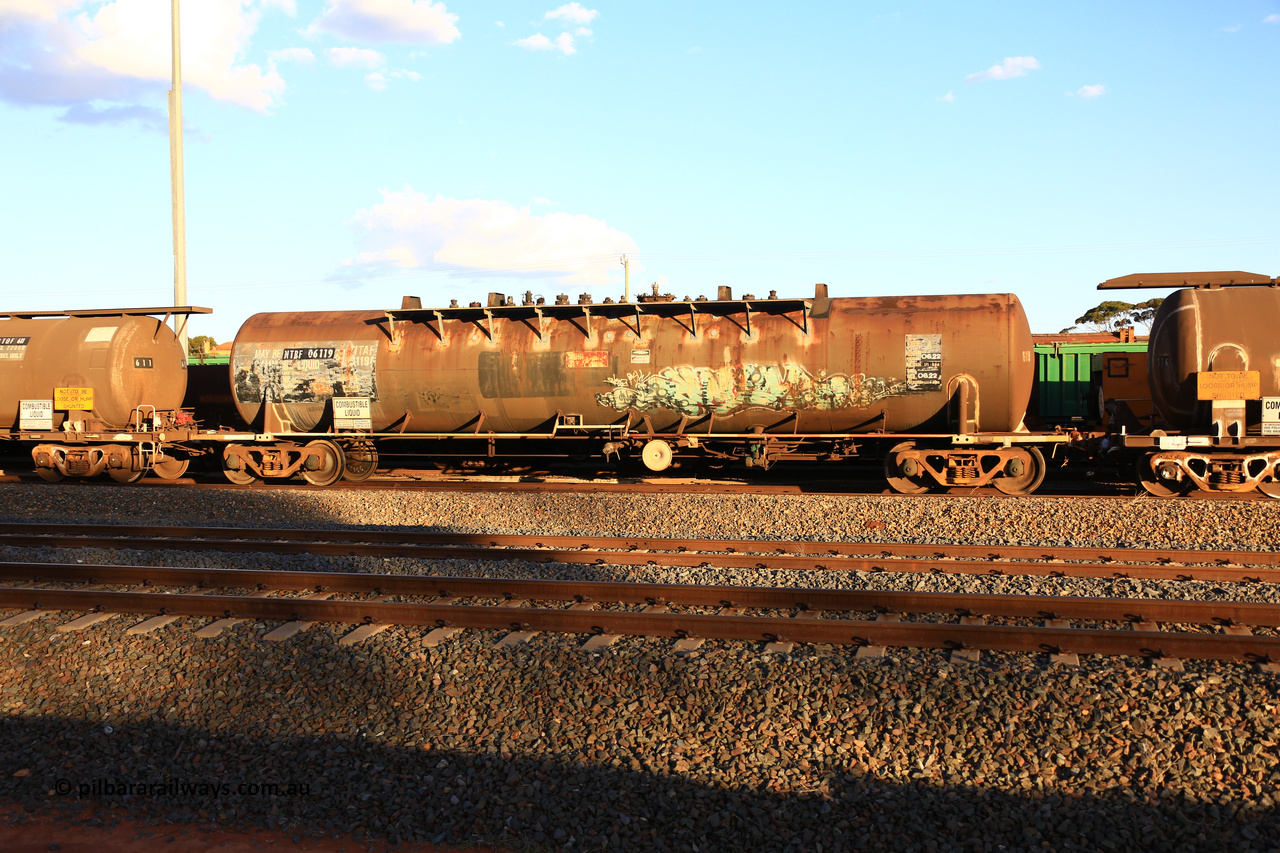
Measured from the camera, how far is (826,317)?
13930 mm

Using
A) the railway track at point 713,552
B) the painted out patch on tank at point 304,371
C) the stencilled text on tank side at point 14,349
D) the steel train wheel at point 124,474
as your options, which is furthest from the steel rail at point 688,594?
the stencilled text on tank side at point 14,349

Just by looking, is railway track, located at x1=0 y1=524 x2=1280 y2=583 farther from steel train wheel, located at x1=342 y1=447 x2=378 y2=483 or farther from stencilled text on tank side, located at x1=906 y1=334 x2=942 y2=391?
steel train wheel, located at x1=342 y1=447 x2=378 y2=483

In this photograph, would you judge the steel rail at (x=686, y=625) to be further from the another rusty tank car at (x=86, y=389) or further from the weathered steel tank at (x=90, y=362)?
the weathered steel tank at (x=90, y=362)

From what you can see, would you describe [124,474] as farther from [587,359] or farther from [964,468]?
[964,468]

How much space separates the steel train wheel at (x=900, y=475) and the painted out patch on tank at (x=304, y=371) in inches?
360

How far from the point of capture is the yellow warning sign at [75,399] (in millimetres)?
16156

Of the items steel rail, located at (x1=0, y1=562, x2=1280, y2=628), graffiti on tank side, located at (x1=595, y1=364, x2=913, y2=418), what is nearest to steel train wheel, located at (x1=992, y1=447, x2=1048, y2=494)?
graffiti on tank side, located at (x1=595, y1=364, x2=913, y2=418)

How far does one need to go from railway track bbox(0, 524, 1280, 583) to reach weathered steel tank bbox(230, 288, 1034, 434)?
4.67 m

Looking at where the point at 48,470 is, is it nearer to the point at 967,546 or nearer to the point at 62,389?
the point at 62,389

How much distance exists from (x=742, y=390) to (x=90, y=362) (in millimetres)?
12639

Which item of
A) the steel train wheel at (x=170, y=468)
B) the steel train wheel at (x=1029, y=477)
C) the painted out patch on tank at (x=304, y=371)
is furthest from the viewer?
the steel train wheel at (x=170, y=468)


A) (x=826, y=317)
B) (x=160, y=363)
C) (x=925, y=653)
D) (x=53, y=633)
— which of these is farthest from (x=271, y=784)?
(x=160, y=363)

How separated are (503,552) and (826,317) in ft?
24.3

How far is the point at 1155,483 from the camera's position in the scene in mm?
12750
